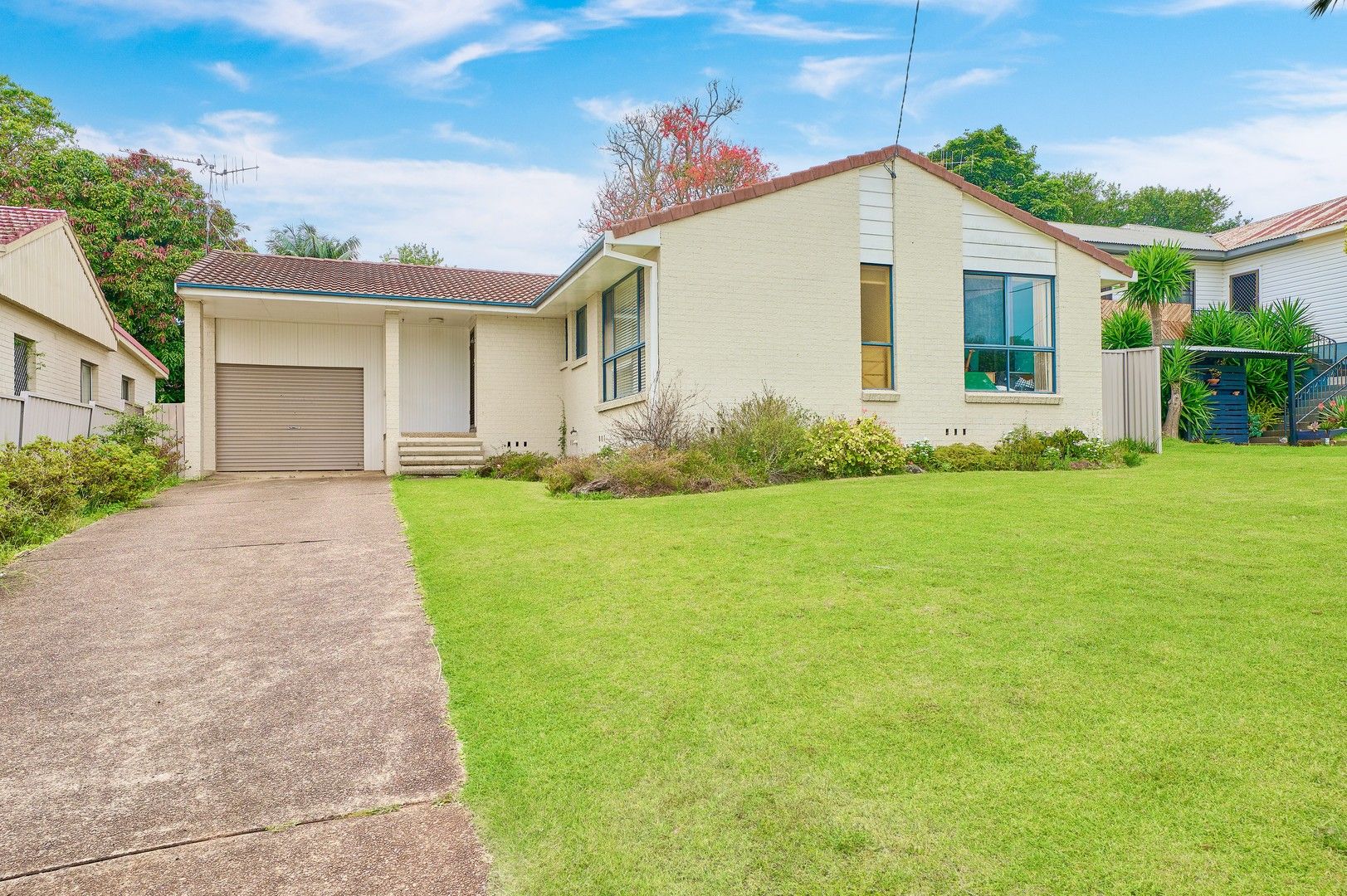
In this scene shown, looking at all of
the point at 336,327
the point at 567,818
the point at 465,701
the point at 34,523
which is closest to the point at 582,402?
the point at 336,327

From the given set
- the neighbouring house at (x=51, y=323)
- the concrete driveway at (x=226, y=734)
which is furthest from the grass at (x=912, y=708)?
the neighbouring house at (x=51, y=323)

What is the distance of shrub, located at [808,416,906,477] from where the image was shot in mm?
11359

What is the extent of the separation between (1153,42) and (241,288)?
1665cm

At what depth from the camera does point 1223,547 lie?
5.37 metres

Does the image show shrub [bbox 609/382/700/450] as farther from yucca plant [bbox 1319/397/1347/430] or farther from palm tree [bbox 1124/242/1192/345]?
yucca plant [bbox 1319/397/1347/430]

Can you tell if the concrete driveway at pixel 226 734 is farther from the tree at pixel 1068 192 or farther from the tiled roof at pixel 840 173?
the tree at pixel 1068 192

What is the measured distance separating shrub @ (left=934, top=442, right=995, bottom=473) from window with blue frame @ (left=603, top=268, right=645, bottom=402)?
4.84 m

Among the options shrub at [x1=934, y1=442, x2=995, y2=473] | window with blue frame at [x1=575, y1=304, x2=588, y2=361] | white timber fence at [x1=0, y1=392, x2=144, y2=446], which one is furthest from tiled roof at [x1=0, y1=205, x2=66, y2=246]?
shrub at [x1=934, y1=442, x2=995, y2=473]

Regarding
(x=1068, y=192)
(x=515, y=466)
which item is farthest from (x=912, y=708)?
(x=1068, y=192)

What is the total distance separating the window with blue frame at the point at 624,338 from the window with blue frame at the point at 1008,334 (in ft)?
18.2

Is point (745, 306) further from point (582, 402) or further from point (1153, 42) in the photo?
point (1153, 42)

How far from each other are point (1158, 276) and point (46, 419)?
2093 cm

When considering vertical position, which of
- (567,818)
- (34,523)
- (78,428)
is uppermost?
(78,428)

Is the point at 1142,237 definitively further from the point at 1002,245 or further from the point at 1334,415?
the point at 1002,245
